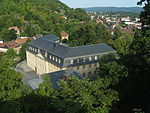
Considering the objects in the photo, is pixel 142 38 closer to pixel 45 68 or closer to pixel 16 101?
pixel 16 101

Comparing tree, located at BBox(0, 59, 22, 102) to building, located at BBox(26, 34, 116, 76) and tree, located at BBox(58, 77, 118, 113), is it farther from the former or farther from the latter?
building, located at BBox(26, 34, 116, 76)


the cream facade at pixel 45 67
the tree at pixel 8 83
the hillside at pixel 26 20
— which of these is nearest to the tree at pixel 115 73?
the tree at pixel 8 83

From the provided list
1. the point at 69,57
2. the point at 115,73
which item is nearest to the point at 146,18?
the point at 115,73

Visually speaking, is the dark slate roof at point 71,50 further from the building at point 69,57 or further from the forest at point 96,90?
the forest at point 96,90

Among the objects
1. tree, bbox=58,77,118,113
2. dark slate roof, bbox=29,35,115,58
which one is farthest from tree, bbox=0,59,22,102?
dark slate roof, bbox=29,35,115,58

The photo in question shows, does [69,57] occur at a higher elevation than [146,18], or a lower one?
lower

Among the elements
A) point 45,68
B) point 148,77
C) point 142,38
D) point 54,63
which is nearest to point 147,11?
point 142,38

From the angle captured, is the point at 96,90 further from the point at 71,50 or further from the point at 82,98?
the point at 71,50

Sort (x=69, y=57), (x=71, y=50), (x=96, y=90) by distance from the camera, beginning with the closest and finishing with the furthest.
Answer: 1. (x=96, y=90)
2. (x=69, y=57)
3. (x=71, y=50)
